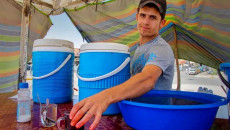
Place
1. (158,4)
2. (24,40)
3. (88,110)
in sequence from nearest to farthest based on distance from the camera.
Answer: (88,110) → (158,4) → (24,40)

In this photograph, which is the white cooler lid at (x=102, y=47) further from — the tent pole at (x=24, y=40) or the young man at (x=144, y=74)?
the tent pole at (x=24, y=40)

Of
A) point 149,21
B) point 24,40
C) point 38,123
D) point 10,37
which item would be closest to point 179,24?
point 149,21

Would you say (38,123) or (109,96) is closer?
(109,96)

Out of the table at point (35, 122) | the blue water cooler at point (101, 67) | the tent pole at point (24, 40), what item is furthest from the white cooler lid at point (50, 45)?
the tent pole at point (24, 40)

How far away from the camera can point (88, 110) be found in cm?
59

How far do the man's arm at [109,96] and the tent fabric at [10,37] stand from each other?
303 centimetres

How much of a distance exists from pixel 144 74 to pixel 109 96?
235 mm

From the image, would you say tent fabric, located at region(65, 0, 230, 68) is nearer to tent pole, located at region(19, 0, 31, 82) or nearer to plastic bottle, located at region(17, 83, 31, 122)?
tent pole, located at region(19, 0, 31, 82)

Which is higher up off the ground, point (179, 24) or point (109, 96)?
point (179, 24)

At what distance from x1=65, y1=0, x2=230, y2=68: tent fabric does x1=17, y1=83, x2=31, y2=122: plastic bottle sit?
215 centimetres

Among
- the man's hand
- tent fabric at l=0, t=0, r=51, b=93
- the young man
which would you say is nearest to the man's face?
the young man

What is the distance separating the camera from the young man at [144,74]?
1.94 ft

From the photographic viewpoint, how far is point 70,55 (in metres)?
1.28

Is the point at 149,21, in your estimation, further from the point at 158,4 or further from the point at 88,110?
the point at 88,110
